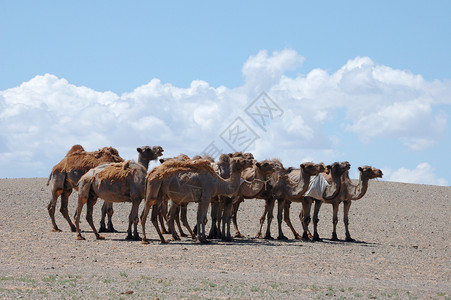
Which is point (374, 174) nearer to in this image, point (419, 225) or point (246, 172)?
point (246, 172)

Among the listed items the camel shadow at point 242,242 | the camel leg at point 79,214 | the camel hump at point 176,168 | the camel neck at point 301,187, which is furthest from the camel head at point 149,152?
the camel neck at point 301,187

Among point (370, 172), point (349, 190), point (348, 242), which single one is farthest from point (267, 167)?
point (370, 172)

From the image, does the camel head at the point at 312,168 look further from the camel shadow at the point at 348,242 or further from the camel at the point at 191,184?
the camel at the point at 191,184

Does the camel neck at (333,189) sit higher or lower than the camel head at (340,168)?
lower

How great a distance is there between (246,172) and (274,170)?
1487 millimetres

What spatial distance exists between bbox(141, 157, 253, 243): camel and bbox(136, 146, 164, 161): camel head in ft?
8.65

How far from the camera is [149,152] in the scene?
21.7 meters

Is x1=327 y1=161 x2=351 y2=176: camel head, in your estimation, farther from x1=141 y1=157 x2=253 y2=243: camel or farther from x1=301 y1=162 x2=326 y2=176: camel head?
x1=141 y1=157 x2=253 y2=243: camel

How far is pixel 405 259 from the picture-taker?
17531 millimetres

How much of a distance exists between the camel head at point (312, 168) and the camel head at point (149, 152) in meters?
4.57

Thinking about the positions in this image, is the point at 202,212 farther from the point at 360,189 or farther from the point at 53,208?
the point at 360,189

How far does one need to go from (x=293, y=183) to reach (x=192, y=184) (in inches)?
162

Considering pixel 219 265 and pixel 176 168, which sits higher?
pixel 176 168

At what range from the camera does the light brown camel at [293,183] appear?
21.2 m
